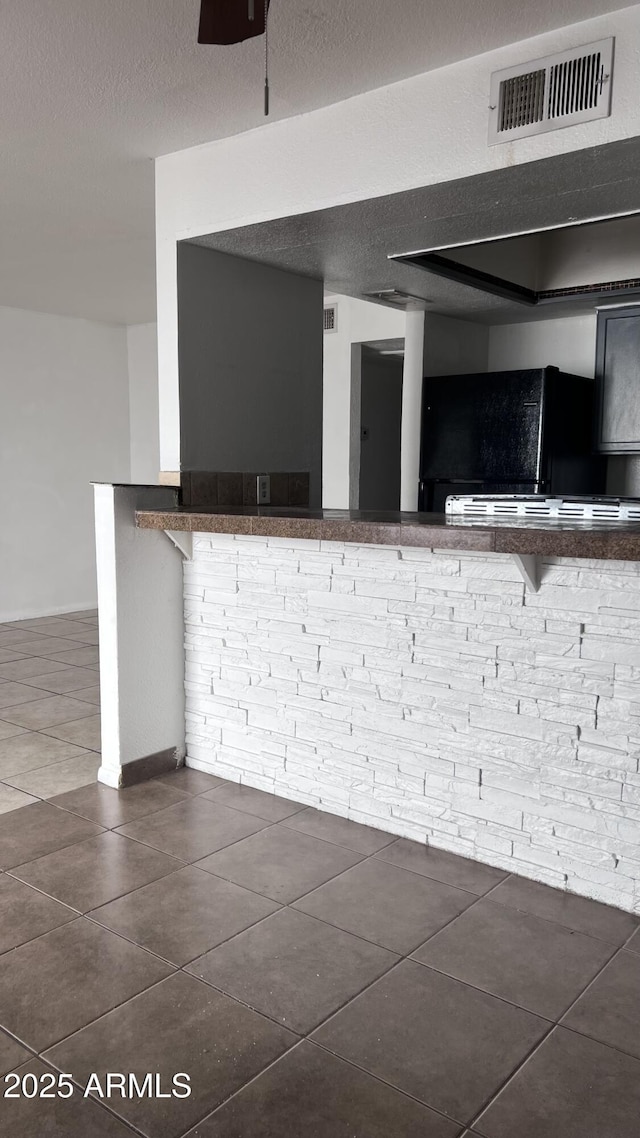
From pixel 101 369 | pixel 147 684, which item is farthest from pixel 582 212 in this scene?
pixel 101 369

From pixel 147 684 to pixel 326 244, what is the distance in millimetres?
1937

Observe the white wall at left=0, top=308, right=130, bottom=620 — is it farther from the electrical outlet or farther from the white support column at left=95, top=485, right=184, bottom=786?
the white support column at left=95, top=485, right=184, bottom=786

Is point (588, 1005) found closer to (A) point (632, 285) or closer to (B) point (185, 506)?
(B) point (185, 506)

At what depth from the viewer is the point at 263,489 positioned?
13.4 ft

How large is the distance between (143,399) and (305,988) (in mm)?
6504

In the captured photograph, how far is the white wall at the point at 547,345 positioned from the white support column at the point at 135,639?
8.43 feet

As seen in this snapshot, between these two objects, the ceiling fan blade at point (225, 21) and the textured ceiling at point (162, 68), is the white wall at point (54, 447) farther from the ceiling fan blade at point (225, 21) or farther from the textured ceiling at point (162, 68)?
the ceiling fan blade at point (225, 21)

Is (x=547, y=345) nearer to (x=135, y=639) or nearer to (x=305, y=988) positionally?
(x=135, y=639)

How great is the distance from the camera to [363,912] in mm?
2525

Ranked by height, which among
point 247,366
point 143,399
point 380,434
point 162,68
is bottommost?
point 380,434

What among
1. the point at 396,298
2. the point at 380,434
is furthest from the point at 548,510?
the point at 380,434

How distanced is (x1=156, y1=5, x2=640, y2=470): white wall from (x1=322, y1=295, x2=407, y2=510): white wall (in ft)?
8.91

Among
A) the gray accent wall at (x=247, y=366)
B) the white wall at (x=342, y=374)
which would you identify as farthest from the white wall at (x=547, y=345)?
the gray accent wall at (x=247, y=366)

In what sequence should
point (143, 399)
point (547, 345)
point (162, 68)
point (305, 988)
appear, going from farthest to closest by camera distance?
1. point (143, 399)
2. point (547, 345)
3. point (162, 68)
4. point (305, 988)
